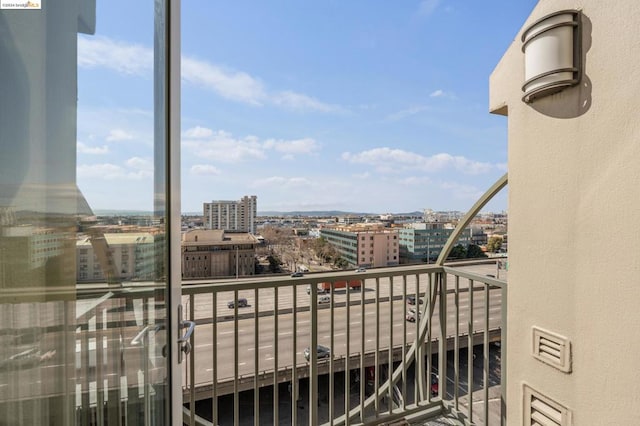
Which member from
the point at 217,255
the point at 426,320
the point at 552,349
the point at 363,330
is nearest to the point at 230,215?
the point at 217,255

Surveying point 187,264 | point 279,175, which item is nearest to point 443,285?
point 187,264

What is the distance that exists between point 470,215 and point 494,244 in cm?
27

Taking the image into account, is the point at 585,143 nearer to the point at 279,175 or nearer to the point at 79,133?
the point at 79,133

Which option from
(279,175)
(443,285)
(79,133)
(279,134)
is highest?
(279,134)

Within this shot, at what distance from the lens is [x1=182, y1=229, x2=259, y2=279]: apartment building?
1518 mm

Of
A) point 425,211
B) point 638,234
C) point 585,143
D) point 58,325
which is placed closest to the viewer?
point 58,325

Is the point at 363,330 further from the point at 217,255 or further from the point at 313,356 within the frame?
the point at 217,255

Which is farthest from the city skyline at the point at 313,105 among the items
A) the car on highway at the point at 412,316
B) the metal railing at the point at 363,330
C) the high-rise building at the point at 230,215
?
the car on highway at the point at 412,316

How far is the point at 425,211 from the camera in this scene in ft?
9.18

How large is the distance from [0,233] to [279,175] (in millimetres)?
7224

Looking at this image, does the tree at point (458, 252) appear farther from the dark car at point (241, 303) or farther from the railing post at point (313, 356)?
the dark car at point (241, 303)

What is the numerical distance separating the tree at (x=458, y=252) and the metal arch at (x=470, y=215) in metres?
Result: 0.02

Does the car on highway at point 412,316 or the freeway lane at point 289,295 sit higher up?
the freeway lane at point 289,295

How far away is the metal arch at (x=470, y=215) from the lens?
5.10 feet
